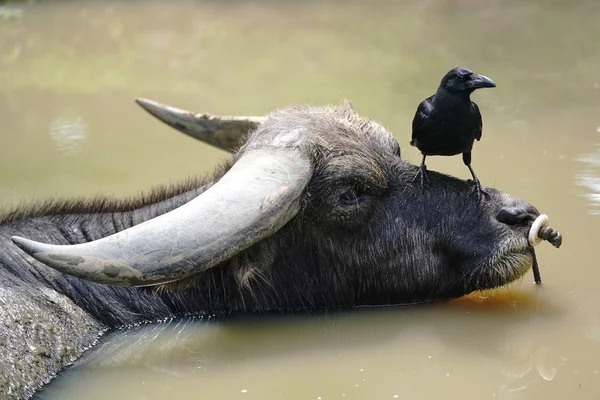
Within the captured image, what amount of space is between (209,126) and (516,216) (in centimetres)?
222

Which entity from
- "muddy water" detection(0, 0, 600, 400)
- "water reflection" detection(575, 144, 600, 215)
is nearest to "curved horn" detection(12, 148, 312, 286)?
"muddy water" detection(0, 0, 600, 400)

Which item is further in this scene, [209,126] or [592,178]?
[592,178]

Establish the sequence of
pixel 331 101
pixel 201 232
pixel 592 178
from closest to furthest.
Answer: pixel 201 232 < pixel 592 178 < pixel 331 101

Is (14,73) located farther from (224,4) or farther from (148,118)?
(224,4)

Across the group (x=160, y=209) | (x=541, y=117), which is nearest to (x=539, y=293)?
(x=160, y=209)

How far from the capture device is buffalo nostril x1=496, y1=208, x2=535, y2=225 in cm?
490

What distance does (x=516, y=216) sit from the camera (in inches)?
193

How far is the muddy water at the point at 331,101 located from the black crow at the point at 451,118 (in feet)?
2.68

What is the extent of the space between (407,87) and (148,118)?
2.62 meters

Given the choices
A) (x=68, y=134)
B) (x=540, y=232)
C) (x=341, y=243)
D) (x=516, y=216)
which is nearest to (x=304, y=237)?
(x=341, y=243)

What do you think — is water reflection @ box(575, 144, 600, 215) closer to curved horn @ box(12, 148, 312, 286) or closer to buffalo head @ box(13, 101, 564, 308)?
buffalo head @ box(13, 101, 564, 308)

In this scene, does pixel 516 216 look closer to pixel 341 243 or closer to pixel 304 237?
pixel 341 243

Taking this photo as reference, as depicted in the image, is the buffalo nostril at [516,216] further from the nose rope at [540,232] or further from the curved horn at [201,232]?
the curved horn at [201,232]

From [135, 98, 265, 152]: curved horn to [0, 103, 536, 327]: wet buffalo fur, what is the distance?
99 cm
